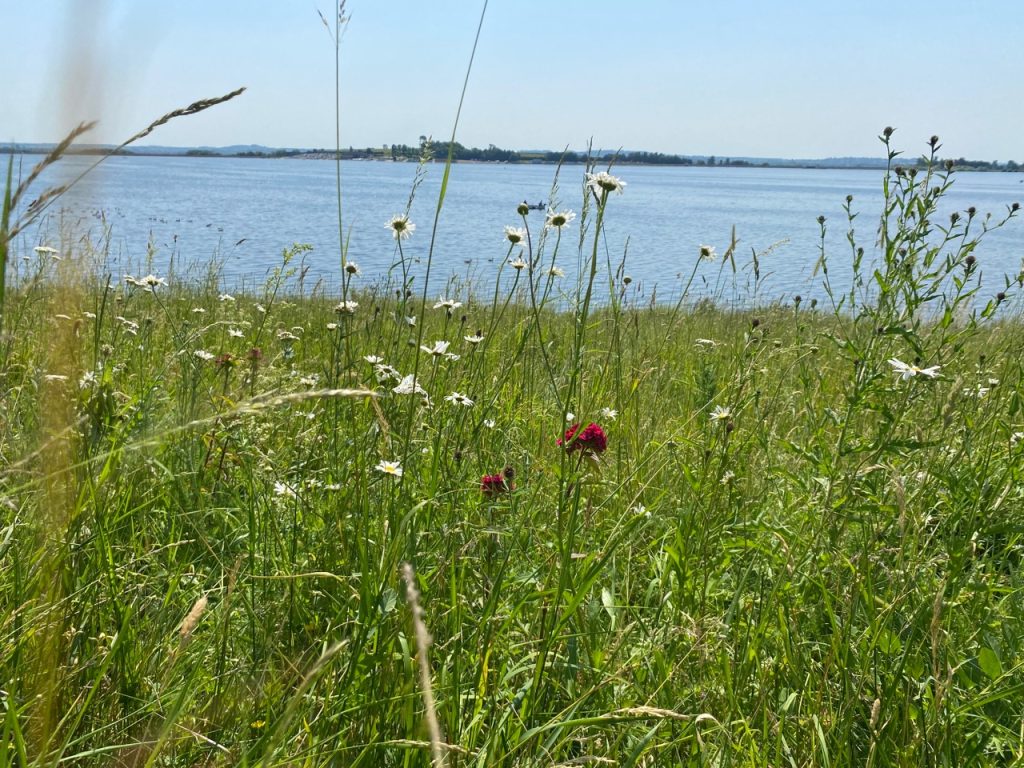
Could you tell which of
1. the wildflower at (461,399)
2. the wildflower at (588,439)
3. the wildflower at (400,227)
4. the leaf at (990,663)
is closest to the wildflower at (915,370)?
the leaf at (990,663)

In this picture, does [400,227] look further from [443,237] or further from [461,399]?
[443,237]

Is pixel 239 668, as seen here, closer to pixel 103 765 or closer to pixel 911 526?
pixel 103 765

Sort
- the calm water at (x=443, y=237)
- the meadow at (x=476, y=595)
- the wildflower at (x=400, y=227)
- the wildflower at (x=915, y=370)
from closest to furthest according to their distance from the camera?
the meadow at (x=476, y=595), the wildflower at (x=915, y=370), the wildflower at (x=400, y=227), the calm water at (x=443, y=237)

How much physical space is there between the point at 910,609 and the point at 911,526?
362mm

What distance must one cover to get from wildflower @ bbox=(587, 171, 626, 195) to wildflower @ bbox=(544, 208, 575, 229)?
0.41 metres

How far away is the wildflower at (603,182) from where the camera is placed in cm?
174

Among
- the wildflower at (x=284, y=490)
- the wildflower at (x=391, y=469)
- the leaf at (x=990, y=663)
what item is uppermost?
the wildflower at (x=391, y=469)

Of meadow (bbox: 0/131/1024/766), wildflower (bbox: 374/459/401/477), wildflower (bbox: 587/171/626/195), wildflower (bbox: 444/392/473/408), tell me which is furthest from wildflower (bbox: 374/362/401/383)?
wildflower (bbox: 587/171/626/195)

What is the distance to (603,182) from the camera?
177 cm

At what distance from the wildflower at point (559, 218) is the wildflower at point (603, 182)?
1.34 feet

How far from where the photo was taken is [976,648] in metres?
1.68

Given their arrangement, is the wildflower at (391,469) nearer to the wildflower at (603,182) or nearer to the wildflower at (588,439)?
the wildflower at (588,439)

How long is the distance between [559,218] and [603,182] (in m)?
0.56

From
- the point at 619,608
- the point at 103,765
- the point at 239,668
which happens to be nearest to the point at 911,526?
the point at 619,608
